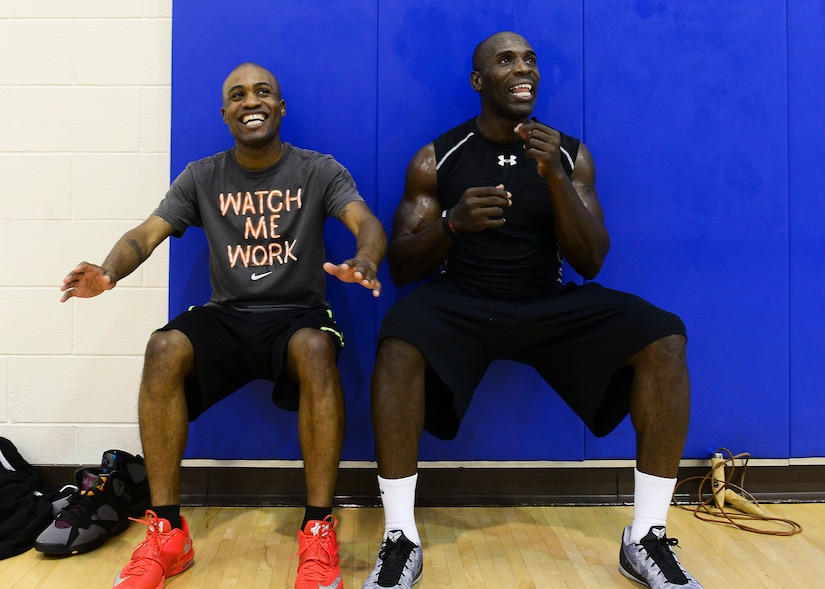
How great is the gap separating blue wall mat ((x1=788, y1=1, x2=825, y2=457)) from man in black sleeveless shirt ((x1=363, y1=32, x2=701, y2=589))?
0.76m

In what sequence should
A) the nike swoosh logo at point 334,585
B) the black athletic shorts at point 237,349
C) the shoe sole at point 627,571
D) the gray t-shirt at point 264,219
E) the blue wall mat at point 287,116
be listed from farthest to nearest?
the blue wall mat at point 287,116
the gray t-shirt at point 264,219
the black athletic shorts at point 237,349
the shoe sole at point 627,571
the nike swoosh logo at point 334,585

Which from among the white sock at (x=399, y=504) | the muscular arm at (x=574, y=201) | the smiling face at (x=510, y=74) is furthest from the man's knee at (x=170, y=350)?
the smiling face at (x=510, y=74)

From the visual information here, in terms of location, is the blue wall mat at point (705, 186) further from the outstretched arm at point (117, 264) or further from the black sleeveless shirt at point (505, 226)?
the outstretched arm at point (117, 264)

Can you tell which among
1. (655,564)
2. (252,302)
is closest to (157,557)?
(252,302)

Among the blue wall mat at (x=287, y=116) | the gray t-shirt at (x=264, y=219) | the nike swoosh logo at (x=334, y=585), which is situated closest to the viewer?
the nike swoosh logo at (x=334, y=585)

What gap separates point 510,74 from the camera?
7.39ft

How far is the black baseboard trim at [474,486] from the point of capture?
2.50m

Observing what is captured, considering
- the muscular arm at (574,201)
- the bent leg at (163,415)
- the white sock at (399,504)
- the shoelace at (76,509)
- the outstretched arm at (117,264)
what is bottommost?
the shoelace at (76,509)

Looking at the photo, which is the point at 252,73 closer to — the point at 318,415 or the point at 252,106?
the point at 252,106

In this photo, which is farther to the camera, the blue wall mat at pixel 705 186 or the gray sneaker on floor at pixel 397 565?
the blue wall mat at pixel 705 186

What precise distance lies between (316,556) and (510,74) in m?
1.47

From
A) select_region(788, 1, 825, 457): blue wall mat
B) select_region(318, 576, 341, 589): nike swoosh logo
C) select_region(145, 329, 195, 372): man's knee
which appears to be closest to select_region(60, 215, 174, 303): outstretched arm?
select_region(145, 329, 195, 372): man's knee

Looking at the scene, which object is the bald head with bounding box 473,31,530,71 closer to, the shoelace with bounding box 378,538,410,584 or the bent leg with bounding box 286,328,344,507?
the bent leg with bounding box 286,328,344,507

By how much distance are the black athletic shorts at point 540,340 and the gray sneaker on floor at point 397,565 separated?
1.08 feet
